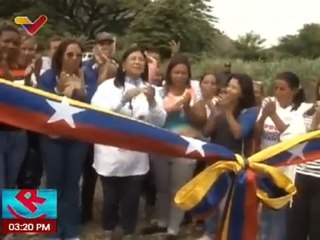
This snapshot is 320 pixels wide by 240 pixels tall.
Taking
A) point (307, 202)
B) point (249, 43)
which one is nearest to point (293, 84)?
point (307, 202)

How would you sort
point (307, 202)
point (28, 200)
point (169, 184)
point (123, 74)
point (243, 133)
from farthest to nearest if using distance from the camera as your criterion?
point (169, 184)
point (123, 74)
point (243, 133)
point (307, 202)
point (28, 200)

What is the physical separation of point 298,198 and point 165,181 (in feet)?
4.31

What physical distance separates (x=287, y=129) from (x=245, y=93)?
0.40 m

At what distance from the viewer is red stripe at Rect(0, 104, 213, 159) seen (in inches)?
192

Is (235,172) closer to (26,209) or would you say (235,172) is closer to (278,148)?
(278,148)

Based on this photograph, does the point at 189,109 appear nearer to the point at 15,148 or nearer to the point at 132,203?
the point at 132,203

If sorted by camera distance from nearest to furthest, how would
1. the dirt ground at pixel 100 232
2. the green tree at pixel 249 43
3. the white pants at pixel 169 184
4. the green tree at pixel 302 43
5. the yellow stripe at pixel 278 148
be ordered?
1. the yellow stripe at pixel 278 148
2. the white pants at pixel 169 184
3. the dirt ground at pixel 100 232
4. the green tree at pixel 249 43
5. the green tree at pixel 302 43

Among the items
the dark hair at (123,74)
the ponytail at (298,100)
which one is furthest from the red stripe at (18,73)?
the ponytail at (298,100)

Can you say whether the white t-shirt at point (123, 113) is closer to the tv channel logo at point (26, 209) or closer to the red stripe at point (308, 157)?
the tv channel logo at point (26, 209)

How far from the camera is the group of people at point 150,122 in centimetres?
585

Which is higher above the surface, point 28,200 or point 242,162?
point 242,162

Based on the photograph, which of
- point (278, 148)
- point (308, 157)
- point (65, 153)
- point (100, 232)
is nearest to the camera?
point (278, 148)

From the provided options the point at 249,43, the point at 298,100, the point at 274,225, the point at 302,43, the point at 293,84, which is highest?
the point at 302,43

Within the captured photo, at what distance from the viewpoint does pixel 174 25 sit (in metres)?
33.3
